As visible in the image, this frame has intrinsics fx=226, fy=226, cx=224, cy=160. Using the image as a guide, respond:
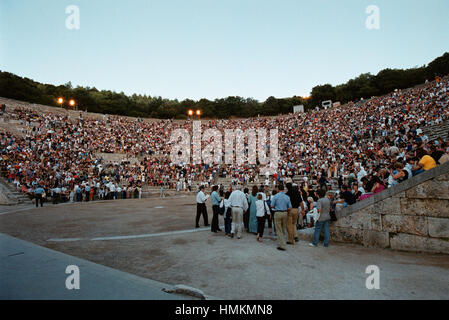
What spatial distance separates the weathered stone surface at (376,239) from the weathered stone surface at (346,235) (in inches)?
4.7

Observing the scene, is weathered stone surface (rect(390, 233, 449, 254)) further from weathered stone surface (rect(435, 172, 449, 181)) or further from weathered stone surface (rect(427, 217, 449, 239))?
weathered stone surface (rect(435, 172, 449, 181))

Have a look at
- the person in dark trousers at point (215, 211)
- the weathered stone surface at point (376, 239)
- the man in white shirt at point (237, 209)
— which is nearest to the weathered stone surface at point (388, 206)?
the weathered stone surface at point (376, 239)

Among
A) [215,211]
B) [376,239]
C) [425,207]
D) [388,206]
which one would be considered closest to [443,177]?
[425,207]

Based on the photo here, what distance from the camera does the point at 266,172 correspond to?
2106 cm

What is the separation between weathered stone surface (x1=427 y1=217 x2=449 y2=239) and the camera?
5.23 metres

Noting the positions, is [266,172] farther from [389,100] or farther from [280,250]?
[389,100]

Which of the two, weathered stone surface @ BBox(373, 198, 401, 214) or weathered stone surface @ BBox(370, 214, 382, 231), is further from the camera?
weathered stone surface @ BBox(370, 214, 382, 231)

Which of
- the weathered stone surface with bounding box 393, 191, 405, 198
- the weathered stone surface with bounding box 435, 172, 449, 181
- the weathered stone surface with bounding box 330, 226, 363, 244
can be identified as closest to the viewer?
the weathered stone surface with bounding box 435, 172, 449, 181

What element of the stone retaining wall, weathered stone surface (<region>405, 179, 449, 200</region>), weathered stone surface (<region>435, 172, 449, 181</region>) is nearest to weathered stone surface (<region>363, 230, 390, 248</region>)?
the stone retaining wall

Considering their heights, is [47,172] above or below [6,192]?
above

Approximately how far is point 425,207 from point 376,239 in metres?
1.38

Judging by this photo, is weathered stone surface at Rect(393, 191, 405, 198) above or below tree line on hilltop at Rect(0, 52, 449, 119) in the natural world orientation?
below
